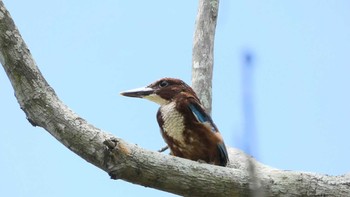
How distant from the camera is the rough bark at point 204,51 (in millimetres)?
6355

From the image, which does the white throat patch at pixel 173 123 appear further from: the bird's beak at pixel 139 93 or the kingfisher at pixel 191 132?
the bird's beak at pixel 139 93

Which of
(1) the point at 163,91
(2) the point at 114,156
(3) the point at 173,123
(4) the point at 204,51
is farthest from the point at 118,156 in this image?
(4) the point at 204,51

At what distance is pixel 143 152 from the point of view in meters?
3.93

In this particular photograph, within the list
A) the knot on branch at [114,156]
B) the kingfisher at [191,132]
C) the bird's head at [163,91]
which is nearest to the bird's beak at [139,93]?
the bird's head at [163,91]

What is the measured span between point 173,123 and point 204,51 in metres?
1.65

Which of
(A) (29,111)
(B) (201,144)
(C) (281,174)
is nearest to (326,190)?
(C) (281,174)

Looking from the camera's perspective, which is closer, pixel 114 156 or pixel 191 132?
pixel 114 156

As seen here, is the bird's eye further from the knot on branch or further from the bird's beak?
the knot on branch

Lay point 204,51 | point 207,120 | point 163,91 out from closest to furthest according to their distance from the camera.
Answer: point 207,120
point 163,91
point 204,51

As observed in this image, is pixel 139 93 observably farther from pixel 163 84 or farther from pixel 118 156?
pixel 118 156

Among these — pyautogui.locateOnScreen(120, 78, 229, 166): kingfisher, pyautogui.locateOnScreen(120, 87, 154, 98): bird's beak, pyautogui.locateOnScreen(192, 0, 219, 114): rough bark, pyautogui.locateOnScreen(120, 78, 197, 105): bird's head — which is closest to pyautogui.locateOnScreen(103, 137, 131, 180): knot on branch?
pyautogui.locateOnScreen(120, 78, 229, 166): kingfisher

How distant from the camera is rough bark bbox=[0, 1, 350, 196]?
12.7 feet

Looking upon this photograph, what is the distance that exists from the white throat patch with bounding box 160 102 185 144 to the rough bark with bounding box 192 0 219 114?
111cm

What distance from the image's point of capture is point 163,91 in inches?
213
